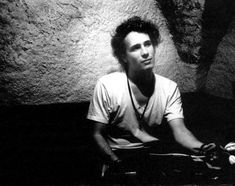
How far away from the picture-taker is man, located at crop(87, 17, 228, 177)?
9.53 feet

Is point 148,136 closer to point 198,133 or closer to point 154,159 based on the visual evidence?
point 154,159

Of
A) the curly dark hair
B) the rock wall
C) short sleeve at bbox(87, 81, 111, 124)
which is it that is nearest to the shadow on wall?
the rock wall

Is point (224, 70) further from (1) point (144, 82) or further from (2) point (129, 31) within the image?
(2) point (129, 31)

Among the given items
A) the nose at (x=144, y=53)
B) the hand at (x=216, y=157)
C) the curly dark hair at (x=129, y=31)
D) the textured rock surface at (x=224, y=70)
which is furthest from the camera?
the textured rock surface at (x=224, y=70)

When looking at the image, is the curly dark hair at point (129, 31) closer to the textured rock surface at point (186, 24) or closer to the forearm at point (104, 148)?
the textured rock surface at point (186, 24)

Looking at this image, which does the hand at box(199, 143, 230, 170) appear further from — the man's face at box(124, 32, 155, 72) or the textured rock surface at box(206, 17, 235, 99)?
the textured rock surface at box(206, 17, 235, 99)

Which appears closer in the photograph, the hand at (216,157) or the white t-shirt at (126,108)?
the hand at (216,157)

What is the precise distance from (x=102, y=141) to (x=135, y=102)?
560 mm

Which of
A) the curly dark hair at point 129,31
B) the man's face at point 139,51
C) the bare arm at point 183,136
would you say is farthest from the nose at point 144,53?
the bare arm at point 183,136

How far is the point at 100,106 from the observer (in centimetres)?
291

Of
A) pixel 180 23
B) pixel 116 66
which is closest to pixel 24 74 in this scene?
pixel 116 66

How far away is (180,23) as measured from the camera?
3.39 meters

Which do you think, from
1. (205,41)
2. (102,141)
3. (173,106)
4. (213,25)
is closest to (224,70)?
(205,41)

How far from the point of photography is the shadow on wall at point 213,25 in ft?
10.3
